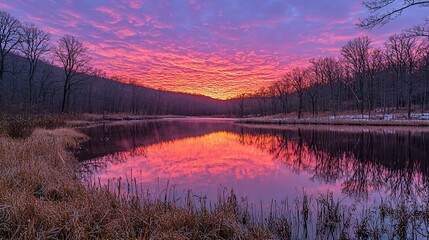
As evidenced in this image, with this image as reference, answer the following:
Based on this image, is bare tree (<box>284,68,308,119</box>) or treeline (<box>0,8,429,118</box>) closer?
treeline (<box>0,8,429,118</box>)

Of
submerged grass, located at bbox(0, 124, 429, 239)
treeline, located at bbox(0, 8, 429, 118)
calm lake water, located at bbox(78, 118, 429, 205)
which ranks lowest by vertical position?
calm lake water, located at bbox(78, 118, 429, 205)

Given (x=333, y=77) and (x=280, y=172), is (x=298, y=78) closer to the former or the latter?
(x=333, y=77)

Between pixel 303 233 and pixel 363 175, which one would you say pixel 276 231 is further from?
pixel 363 175

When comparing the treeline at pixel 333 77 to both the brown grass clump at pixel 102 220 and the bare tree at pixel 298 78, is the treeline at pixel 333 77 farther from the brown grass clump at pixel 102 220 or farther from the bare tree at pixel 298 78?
the brown grass clump at pixel 102 220

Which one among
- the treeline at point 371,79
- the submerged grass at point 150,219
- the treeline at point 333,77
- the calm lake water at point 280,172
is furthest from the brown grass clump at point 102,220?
the treeline at point 371,79

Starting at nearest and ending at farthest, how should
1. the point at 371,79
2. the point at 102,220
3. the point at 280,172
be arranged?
the point at 102,220, the point at 280,172, the point at 371,79

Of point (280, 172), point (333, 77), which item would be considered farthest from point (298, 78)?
point (280, 172)

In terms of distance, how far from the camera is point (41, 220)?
14.1 ft

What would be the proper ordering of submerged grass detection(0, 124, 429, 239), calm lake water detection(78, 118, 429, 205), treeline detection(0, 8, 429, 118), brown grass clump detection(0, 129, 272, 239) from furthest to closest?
treeline detection(0, 8, 429, 118) < calm lake water detection(78, 118, 429, 205) < submerged grass detection(0, 124, 429, 239) < brown grass clump detection(0, 129, 272, 239)

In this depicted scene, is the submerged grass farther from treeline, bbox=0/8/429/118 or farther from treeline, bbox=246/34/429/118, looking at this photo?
treeline, bbox=246/34/429/118

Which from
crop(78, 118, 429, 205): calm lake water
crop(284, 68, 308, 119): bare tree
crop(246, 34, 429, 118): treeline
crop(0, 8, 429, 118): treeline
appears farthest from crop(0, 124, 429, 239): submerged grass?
crop(284, 68, 308, 119): bare tree

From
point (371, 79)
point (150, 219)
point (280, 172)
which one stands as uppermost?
point (371, 79)

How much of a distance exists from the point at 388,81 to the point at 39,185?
6966cm

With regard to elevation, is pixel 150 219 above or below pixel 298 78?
below
